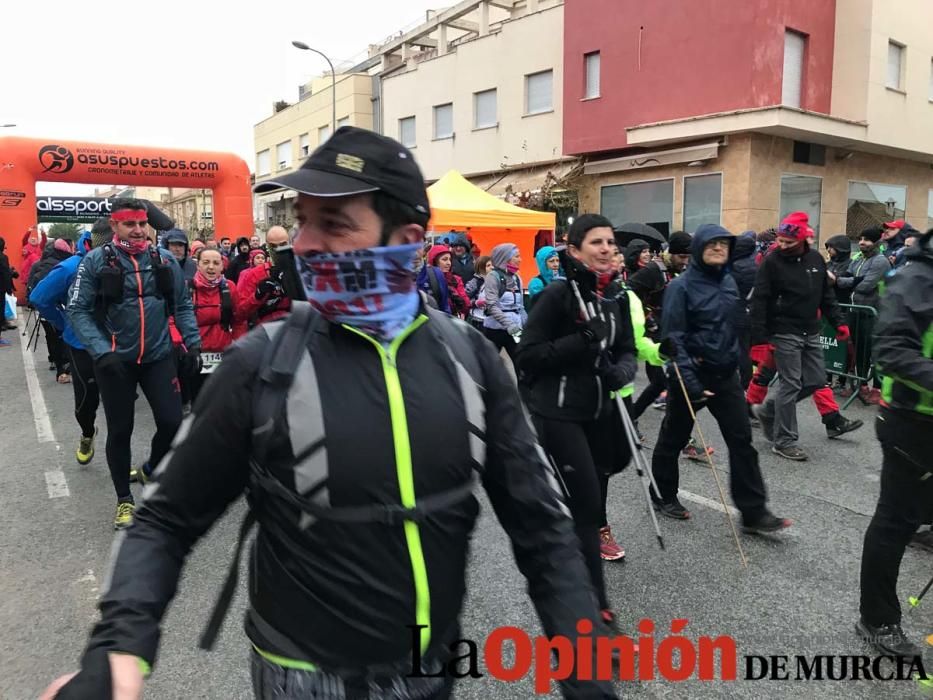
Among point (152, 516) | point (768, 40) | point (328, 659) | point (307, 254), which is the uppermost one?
point (768, 40)

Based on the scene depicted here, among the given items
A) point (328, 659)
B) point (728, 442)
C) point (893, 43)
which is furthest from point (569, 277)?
point (893, 43)

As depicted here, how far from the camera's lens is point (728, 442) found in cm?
451

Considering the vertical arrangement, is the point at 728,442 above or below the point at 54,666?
above

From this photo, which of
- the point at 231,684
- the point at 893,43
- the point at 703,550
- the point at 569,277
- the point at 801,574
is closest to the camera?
the point at 231,684

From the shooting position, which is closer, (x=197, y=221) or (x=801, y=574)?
(x=801, y=574)

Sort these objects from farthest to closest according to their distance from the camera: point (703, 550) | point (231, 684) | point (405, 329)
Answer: point (703, 550) → point (231, 684) → point (405, 329)

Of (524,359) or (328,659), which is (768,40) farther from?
(328,659)

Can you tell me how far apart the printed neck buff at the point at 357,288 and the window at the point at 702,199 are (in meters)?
18.1

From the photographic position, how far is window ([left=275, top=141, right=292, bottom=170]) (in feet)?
128

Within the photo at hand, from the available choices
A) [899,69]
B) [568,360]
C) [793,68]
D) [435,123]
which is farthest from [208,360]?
[435,123]

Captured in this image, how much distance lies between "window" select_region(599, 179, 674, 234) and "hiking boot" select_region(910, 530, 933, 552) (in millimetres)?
15827

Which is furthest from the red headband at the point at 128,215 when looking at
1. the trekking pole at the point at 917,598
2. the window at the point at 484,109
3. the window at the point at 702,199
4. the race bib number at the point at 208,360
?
the window at the point at 484,109

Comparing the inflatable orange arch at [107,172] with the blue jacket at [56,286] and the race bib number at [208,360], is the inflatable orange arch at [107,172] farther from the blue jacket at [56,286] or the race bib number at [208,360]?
the blue jacket at [56,286]

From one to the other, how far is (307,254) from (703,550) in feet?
11.8
